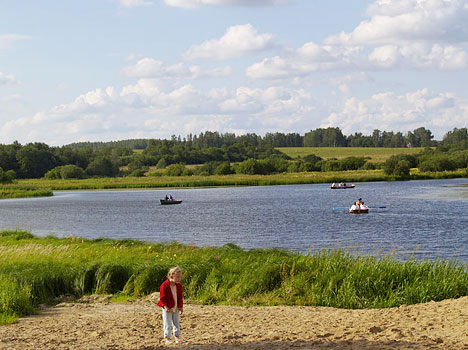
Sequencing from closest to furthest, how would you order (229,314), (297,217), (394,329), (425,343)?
(425,343)
(394,329)
(229,314)
(297,217)

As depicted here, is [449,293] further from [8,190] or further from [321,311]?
[8,190]

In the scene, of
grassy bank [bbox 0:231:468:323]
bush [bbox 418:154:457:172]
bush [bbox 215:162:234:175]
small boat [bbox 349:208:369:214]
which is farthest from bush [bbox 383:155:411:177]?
grassy bank [bbox 0:231:468:323]

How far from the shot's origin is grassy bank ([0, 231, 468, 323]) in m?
13.9

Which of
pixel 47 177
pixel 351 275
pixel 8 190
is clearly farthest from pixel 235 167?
pixel 351 275

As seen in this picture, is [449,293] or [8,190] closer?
[449,293]

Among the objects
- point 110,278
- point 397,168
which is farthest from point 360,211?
point 397,168

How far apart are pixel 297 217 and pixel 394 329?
132 ft

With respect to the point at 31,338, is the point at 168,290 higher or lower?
higher

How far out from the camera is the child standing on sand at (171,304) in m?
10.7

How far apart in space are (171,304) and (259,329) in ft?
6.01

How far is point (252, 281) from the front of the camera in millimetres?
15406

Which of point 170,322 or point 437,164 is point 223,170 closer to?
point 437,164

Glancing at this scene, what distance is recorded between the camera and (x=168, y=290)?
1088 cm

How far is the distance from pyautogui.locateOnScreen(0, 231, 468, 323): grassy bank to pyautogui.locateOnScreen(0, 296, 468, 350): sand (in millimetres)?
762
